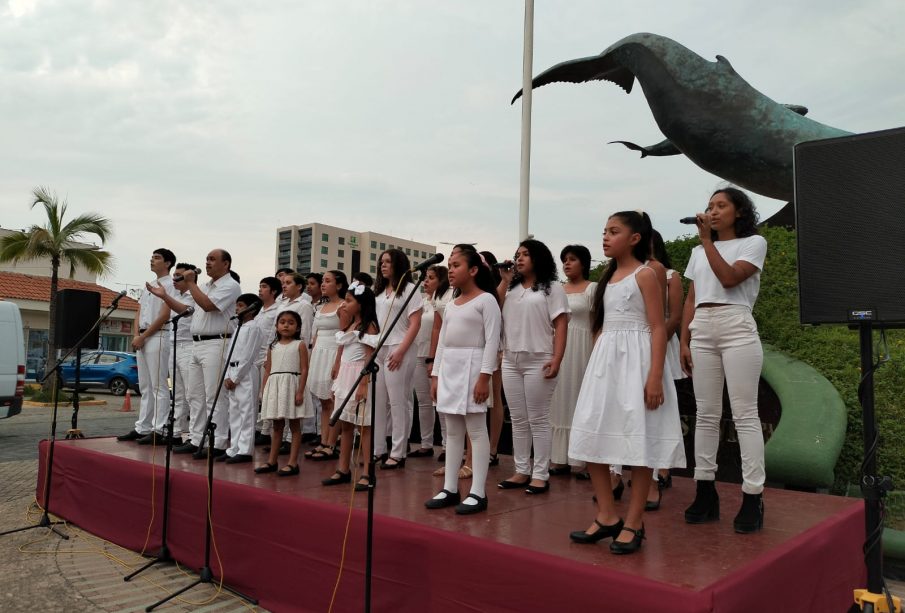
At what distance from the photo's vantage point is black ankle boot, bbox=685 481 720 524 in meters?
3.39

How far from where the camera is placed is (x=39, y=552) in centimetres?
499

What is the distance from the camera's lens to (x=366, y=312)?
4820 mm

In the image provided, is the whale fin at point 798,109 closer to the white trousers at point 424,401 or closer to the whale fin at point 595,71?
the whale fin at point 595,71

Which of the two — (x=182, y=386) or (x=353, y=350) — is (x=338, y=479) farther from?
(x=182, y=386)

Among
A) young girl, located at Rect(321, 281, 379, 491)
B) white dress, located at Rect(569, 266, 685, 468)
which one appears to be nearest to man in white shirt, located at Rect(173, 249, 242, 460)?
young girl, located at Rect(321, 281, 379, 491)

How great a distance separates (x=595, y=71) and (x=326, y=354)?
6.84 m

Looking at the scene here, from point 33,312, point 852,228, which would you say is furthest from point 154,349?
point 33,312

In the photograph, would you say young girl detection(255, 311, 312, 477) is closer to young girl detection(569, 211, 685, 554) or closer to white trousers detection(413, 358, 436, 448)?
white trousers detection(413, 358, 436, 448)

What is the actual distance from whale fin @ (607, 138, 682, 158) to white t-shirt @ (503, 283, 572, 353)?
6.05 metres

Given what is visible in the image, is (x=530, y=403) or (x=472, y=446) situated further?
(x=530, y=403)

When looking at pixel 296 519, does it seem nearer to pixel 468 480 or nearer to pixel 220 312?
pixel 468 480

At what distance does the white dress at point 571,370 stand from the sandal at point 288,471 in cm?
189

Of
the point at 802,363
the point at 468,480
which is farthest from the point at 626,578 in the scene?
the point at 802,363

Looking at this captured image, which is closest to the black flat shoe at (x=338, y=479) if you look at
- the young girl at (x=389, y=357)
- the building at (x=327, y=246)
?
the young girl at (x=389, y=357)
